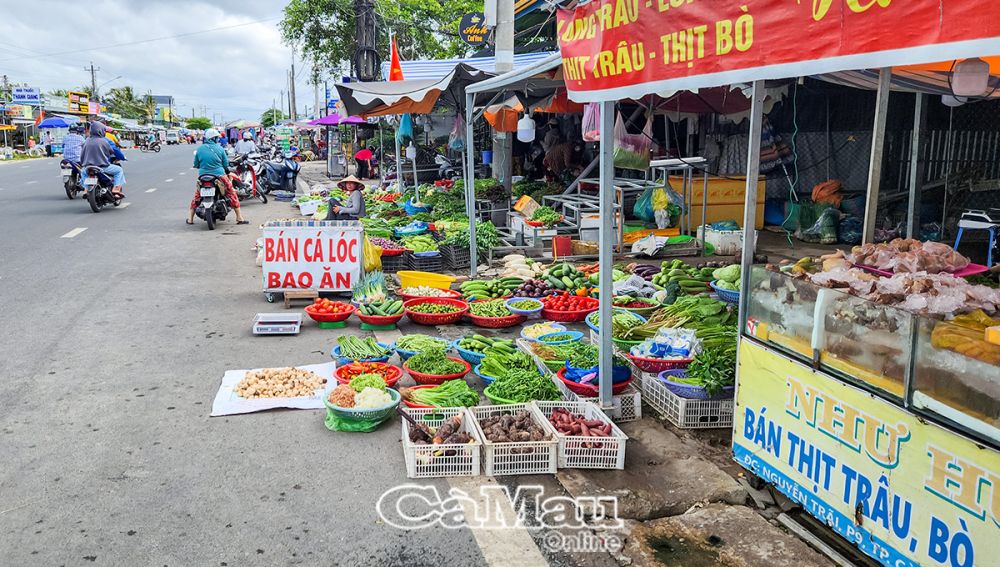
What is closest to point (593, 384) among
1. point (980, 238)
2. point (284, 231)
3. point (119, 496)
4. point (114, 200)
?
point (119, 496)

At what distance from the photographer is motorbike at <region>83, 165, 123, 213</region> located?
628 inches

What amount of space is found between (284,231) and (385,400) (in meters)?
4.15

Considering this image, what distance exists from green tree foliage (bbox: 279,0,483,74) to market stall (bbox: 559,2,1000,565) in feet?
88.9

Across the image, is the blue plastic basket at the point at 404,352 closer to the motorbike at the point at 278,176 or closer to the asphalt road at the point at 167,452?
the asphalt road at the point at 167,452

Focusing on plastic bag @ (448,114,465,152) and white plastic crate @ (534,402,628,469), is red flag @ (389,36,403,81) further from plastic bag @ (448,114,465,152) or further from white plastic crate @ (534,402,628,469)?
white plastic crate @ (534,402,628,469)

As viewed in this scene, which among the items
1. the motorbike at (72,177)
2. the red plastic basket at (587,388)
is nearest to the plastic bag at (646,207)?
the red plastic basket at (587,388)

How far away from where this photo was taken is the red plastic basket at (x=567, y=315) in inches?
310

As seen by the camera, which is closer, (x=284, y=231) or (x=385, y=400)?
(x=385, y=400)

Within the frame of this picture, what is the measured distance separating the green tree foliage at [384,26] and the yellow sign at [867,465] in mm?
27589

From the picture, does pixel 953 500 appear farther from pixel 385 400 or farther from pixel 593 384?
pixel 385 400

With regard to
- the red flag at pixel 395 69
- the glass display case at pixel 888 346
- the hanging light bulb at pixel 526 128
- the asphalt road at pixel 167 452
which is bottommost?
the asphalt road at pixel 167 452

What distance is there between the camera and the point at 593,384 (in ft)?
17.5

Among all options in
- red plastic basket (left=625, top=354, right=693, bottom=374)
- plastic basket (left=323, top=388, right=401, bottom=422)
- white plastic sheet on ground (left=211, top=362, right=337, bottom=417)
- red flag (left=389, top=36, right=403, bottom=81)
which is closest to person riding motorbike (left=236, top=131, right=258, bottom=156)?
red flag (left=389, top=36, right=403, bottom=81)

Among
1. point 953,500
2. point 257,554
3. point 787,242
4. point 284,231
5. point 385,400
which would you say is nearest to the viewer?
point 953,500
